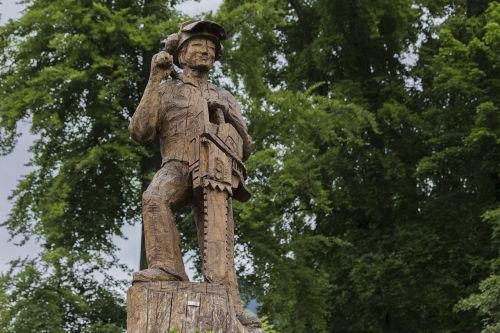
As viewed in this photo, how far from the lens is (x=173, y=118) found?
871cm

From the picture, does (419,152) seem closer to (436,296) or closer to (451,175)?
(451,175)

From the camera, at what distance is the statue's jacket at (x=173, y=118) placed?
28.4 feet

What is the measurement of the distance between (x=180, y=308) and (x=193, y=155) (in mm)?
1291

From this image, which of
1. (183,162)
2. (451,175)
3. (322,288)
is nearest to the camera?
(183,162)

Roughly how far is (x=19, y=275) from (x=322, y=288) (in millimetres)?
5073

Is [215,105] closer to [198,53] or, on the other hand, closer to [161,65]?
[198,53]

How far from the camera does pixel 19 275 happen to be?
1688cm

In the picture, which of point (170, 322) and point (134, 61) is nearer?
point (170, 322)

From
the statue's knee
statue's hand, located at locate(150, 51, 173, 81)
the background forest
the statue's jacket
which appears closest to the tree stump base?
the statue's knee

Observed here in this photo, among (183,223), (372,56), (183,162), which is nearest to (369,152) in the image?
(372,56)

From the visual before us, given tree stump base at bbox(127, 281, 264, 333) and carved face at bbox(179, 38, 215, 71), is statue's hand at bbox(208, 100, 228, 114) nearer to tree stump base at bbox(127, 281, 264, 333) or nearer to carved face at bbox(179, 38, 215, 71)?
carved face at bbox(179, 38, 215, 71)

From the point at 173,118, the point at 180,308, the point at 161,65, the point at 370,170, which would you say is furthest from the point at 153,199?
the point at 370,170

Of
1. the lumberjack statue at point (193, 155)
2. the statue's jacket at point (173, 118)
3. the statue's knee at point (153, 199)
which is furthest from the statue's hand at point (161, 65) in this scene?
the statue's knee at point (153, 199)

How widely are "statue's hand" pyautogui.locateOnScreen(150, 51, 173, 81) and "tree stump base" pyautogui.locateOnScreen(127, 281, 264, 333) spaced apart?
1.70 metres
